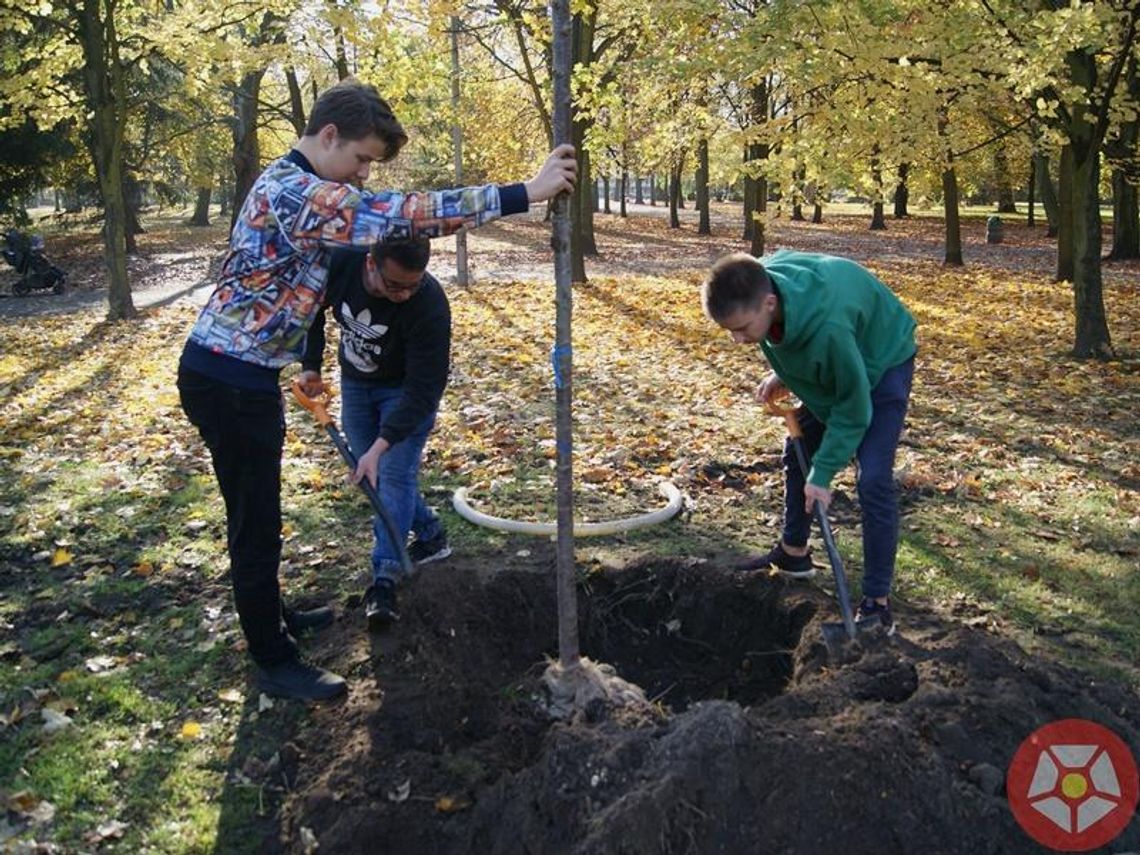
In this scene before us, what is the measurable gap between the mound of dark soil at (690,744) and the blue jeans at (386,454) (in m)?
0.27

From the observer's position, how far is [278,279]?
307 centimetres

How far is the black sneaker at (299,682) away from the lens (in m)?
3.48

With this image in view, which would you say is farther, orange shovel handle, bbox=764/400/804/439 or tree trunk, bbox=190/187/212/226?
tree trunk, bbox=190/187/212/226

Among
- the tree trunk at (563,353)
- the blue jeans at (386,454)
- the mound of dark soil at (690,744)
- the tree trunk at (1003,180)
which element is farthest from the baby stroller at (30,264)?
the tree trunk at (1003,180)

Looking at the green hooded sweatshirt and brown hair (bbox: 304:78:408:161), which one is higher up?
brown hair (bbox: 304:78:408:161)

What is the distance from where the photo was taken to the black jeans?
3.17 meters

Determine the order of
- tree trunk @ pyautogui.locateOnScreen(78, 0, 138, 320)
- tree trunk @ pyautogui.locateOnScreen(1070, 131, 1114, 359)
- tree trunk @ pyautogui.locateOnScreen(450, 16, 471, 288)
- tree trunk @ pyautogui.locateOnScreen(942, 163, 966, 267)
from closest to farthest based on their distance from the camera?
tree trunk @ pyautogui.locateOnScreen(1070, 131, 1114, 359) → tree trunk @ pyautogui.locateOnScreen(78, 0, 138, 320) → tree trunk @ pyautogui.locateOnScreen(450, 16, 471, 288) → tree trunk @ pyautogui.locateOnScreen(942, 163, 966, 267)

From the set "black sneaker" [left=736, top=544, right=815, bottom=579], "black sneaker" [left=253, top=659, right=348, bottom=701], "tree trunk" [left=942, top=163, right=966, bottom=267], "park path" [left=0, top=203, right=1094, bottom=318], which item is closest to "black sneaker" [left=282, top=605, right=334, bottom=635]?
"black sneaker" [left=253, top=659, right=348, bottom=701]

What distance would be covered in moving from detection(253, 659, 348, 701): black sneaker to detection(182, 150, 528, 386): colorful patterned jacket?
3.91ft

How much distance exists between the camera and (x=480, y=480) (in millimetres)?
5992

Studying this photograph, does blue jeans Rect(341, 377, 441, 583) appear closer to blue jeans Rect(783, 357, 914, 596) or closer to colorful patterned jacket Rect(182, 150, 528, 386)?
colorful patterned jacket Rect(182, 150, 528, 386)

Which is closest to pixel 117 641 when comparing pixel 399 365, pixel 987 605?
pixel 399 365

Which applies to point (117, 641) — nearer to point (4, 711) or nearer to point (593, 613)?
point (4, 711)

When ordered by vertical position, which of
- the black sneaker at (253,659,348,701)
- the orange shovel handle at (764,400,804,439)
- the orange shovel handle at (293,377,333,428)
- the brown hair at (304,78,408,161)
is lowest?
the black sneaker at (253,659,348,701)
